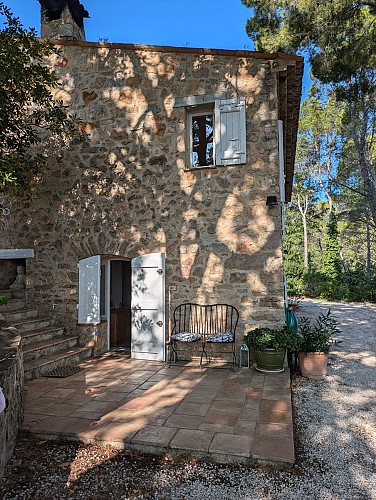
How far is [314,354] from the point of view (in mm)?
5141

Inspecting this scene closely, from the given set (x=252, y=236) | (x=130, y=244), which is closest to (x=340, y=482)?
(x=252, y=236)

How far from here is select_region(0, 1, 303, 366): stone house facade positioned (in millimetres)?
5664

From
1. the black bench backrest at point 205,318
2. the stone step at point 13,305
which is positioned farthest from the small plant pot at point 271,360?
the stone step at point 13,305

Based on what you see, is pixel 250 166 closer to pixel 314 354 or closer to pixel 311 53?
pixel 314 354

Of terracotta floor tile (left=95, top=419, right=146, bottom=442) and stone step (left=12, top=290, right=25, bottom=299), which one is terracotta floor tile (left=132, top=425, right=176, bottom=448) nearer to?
terracotta floor tile (left=95, top=419, right=146, bottom=442)

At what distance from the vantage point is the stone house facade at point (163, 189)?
566cm

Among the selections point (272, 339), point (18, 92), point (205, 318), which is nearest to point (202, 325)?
point (205, 318)

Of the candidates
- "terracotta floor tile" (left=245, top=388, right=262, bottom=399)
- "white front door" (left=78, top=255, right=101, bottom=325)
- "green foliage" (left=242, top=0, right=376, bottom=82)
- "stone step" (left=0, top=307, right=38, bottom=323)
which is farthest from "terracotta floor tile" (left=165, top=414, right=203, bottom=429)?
"green foliage" (left=242, top=0, right=376, bottom=82)

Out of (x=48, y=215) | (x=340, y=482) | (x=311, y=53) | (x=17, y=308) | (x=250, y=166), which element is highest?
(x=311, y=53)

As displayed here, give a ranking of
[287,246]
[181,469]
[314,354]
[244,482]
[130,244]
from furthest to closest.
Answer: [287,246] < [130,244] < [314,354] < [181,469] < [244,482]

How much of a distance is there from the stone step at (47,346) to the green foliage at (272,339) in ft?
9.96

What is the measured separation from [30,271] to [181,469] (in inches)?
203

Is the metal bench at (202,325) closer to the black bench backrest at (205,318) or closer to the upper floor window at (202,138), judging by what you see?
the black bench backrest at (205,318)

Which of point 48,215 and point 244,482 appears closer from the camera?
point 244,482
